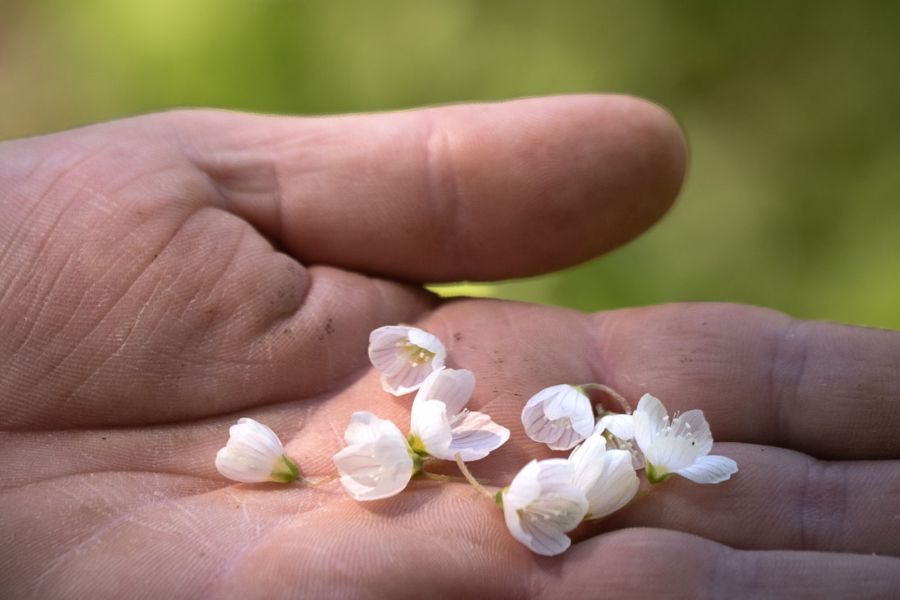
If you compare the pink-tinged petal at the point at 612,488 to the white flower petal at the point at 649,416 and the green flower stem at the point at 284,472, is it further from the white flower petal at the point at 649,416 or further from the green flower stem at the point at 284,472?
the green flower stem at the point at 284,472

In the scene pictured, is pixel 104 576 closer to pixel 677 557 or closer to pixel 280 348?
pixel 280 348

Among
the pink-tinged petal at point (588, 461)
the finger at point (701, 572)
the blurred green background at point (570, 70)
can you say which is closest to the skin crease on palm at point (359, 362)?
the finger at point (701, 572)

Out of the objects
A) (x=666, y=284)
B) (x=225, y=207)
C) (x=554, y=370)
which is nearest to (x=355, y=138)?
(x=225, y=207)

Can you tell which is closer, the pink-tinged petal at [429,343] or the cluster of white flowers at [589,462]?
the cluster of white flowers at [589,462]

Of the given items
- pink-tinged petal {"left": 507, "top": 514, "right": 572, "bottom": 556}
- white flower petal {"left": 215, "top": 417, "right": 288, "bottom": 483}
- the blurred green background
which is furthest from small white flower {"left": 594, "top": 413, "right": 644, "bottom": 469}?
the blurred green background

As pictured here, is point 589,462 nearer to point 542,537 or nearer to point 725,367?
point 542,537

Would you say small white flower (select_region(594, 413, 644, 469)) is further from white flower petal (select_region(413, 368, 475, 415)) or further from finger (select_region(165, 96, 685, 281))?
finger (select_region(165, 96, 685, 281))

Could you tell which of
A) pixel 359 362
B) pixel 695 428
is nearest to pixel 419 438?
pixel 359 362
